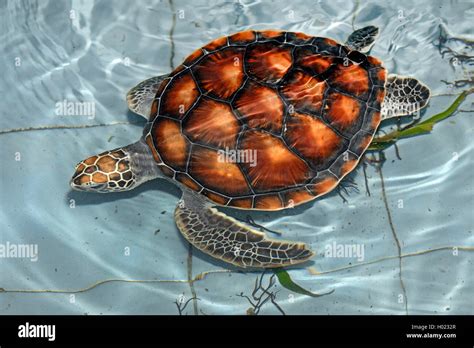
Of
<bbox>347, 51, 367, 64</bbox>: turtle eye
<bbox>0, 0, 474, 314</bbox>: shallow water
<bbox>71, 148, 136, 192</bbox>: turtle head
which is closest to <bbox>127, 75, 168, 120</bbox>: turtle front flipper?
<bbox>0, 0, 474, 314</bbox>: shallow water

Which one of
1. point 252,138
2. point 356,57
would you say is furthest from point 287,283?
point 356,57

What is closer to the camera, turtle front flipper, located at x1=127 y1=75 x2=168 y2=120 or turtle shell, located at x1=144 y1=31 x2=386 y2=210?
turtle shell, located at x1=144 y1=31 x2=386 y2=210

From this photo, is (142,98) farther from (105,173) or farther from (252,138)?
(252,138)

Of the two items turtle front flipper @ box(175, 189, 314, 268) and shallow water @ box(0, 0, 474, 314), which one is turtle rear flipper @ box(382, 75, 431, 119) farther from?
turtle front flipper @ box(175, 189, 314, 268)

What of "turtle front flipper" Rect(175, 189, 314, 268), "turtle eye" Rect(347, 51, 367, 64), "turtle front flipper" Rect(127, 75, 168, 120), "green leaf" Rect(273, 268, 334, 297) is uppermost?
"turtle eye" Rect(347, 51, 367, 64)

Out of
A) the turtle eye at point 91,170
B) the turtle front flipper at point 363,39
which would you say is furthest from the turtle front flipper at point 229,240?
the turtle front flipper at point 363,39

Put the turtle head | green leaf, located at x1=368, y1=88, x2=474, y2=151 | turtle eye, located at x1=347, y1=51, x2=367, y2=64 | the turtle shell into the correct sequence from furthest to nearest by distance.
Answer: green leaf, located at x1=368, y1=88, x2=474, y2=151 < turtle eye, located at x1=347, y1=51, x2=367, y2=64 < the turtle head < the turtle shell

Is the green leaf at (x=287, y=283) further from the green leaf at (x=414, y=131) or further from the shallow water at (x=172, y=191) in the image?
the green leaf at (x=414, y=131)
